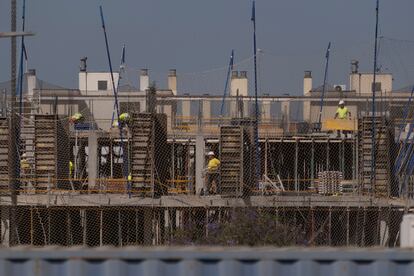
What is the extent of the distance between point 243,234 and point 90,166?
58.6ft

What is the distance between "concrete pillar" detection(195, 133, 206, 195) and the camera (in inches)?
1563

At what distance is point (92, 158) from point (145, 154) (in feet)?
24.9

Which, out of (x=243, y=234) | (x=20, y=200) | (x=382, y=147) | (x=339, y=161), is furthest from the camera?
(x=339, y=161)

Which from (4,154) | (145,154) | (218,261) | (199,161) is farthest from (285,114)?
(218,261)

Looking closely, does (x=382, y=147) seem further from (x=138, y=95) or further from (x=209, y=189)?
(x=138, y=95)

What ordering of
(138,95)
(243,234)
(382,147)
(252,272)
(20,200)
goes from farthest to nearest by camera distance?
(138,95) → (382,147) → (20,200) → (243,234) → (252,272)

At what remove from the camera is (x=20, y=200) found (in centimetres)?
3409

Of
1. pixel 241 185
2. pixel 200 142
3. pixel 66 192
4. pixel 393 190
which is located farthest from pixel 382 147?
pixel 66 192

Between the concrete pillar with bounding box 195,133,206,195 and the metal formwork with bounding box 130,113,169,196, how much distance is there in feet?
13.0

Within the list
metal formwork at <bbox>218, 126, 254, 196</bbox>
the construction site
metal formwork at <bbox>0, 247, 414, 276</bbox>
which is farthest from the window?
metal formwork at <bbox>0, 247, 414, 276</bbox>

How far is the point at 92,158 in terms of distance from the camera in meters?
42.4

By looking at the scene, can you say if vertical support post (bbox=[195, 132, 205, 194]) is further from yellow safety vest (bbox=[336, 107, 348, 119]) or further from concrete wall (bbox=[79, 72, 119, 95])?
concrete wall (bbox=[79, 72, 119, 95])

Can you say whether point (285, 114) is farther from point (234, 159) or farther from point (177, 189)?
point (234, 159)

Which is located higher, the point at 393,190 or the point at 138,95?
the point at 138,95
